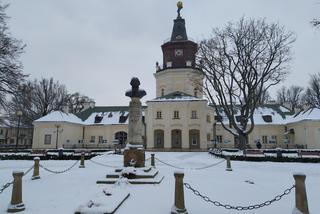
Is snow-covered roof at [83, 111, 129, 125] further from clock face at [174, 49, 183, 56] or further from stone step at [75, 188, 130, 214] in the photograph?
stone step at [75, 188, 130, 214]

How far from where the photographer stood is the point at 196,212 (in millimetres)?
6594

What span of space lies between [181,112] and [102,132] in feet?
50.7

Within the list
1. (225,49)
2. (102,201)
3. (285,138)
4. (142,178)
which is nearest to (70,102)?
(225,49)

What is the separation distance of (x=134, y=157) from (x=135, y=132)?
4.13ft

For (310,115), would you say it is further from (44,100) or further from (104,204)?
(44,100)

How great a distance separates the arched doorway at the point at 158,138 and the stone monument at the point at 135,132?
1007 inches

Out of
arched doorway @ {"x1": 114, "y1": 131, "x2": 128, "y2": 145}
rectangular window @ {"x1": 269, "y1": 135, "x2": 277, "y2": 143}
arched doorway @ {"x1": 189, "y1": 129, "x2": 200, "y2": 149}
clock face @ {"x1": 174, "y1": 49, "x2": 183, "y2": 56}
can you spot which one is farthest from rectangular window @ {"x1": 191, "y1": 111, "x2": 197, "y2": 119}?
rectangular window @ {"x1": 269, "y1": 135, "x2": 277, "y2": 143}

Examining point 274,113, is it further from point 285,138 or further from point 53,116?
point 53,116

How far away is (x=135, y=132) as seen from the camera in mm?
12477

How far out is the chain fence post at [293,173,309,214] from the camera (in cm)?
594

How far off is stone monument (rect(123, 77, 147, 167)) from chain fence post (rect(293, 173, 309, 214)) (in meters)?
7.42

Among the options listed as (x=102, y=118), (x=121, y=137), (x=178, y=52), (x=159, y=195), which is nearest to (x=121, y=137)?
(x=121, y=137)

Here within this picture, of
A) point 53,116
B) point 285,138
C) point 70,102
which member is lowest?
point 285,138

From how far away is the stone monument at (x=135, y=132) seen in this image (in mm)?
12031
